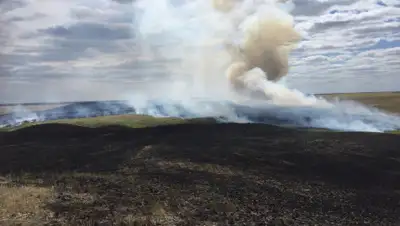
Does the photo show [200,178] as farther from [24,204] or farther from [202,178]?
[24,204]

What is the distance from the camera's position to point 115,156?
74.8 metres

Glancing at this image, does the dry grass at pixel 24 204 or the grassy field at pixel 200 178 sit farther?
the grassy field at pixel 200 178

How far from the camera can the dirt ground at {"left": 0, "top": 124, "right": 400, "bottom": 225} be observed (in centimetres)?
4438

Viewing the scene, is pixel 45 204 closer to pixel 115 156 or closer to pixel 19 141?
pixel 115 156

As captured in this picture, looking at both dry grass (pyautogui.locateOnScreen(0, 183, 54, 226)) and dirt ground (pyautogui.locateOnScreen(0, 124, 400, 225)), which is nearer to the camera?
dry grass (pyautogui.locateOnScreen(0, 183, 54, 226))

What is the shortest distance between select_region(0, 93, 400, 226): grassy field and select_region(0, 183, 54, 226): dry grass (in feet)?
0.37

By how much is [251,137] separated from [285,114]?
49.5 metres

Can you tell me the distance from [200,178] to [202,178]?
28cm

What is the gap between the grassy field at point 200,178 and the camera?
44.4 meters

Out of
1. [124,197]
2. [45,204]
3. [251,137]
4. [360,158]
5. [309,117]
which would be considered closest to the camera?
[45,204]

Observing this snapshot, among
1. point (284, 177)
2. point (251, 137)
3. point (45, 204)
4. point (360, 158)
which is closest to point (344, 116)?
point (251, 137)

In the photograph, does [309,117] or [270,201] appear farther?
[309,117]

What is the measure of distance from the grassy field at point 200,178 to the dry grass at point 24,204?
4.5 inches

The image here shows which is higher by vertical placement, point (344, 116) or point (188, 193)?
point (344, 116)
